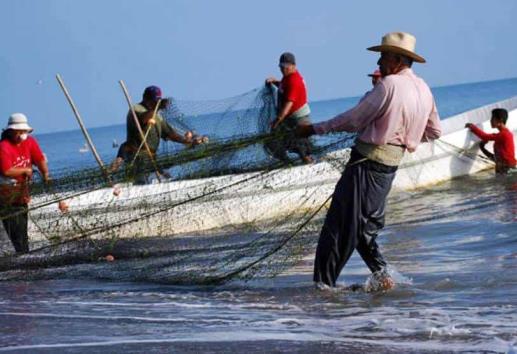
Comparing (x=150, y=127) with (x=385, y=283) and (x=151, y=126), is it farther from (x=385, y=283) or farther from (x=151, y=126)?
(x=385, y=283)

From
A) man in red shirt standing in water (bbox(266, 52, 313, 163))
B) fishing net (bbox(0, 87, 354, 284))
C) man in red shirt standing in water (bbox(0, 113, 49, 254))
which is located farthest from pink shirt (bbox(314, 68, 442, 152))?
man in red shirt standing in water (bbox(266, 52, 313, 163))

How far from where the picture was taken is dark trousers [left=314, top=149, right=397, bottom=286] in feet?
21.7

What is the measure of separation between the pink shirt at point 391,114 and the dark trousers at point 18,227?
3.25 metres

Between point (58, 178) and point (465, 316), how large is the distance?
3.91 metres

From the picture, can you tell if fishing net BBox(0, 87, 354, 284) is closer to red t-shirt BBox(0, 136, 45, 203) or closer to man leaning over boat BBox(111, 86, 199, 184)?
red t-shirt BBox(0, 136, 45, 203)

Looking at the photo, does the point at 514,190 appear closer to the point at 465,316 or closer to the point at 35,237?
the point at 35,237

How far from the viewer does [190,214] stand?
8.59m

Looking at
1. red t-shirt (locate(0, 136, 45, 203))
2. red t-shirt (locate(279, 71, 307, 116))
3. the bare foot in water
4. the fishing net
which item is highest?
red t-shirt (locate(279, 71, 307, 116))

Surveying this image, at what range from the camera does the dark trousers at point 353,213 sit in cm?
662

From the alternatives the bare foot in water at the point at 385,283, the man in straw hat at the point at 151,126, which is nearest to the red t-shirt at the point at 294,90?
the man in straw hat at the point at 151,126

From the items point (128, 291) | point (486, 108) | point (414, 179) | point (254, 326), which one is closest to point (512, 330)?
point (254, 326)

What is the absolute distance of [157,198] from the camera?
8633 mm

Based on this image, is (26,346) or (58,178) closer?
(26,346)

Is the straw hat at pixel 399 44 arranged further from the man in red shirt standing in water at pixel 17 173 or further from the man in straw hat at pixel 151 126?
the man in straw hat at pixel 151 126
